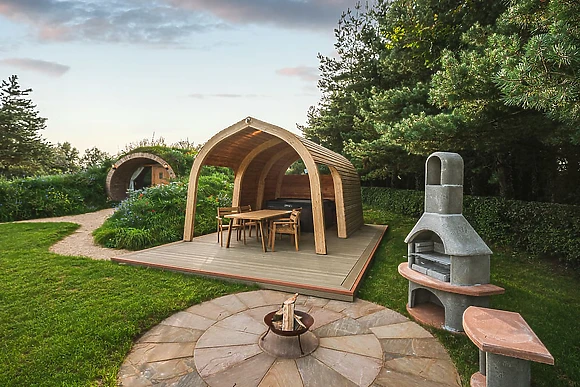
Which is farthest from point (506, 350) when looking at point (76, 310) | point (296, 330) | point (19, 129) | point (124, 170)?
point (19, 129)

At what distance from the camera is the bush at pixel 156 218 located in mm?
7022

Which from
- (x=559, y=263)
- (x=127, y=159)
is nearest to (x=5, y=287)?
(x=559, y=263)

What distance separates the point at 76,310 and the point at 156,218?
4919mm

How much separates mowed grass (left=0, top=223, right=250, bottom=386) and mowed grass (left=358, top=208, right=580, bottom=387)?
85.7 inches

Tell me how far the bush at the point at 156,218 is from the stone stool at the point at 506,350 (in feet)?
21.9

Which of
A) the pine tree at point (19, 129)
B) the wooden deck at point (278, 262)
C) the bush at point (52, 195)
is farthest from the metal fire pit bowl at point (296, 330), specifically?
the pine tree at point (19, 129)

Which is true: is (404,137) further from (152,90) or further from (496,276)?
(152,90)

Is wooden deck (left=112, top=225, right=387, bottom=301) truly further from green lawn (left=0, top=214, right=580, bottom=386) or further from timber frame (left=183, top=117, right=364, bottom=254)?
timber frame (left=183, top=117, right=364, bottom=254)

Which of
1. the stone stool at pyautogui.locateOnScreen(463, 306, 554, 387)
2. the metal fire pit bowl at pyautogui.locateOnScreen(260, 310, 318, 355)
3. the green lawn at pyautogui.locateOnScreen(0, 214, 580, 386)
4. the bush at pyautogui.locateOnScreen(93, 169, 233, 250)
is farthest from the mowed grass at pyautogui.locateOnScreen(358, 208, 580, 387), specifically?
the bush at pyautogui.locateOnScreen(93, 169, 233, 250)

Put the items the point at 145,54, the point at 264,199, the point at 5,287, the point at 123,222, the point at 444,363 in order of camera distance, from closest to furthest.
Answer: the point at 444,363 < the point at 5,287 < the point at 123,222 < the point at 145,54 < the point at 264,199

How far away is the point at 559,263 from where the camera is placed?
17.1 feet

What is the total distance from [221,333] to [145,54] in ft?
28.7

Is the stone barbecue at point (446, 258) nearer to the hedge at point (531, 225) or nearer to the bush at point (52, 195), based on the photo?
the hedge at point (531, 225)

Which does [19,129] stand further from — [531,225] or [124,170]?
[531,225]
